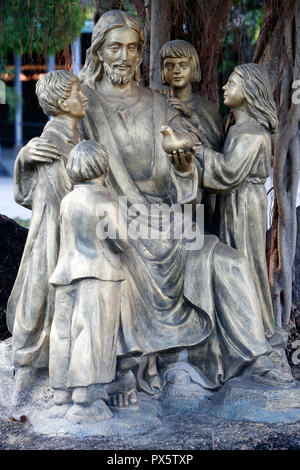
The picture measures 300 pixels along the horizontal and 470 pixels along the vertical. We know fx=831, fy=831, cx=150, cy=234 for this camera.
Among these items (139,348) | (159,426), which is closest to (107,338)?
(139,348)

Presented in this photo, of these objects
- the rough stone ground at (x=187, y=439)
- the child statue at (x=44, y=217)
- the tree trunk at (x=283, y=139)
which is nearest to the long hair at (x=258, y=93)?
the child statue at (x=44, y=217)

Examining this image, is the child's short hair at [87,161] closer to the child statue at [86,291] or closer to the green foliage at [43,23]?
the child statue at [86,291]

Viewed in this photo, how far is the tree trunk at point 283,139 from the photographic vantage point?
498cm

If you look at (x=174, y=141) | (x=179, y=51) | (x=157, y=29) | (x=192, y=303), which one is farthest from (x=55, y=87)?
(x=157, y=29)

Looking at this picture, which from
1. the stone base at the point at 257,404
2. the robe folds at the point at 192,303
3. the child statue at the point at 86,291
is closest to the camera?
the child statue at the point at 86,291

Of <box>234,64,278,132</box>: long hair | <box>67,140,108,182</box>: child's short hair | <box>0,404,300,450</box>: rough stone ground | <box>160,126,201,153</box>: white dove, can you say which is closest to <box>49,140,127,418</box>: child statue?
<box>67,140,108,182</box>: child's short hair

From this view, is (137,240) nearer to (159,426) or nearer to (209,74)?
(159,426)

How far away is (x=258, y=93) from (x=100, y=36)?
2.69 feet

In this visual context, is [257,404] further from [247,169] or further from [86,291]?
[247,169]

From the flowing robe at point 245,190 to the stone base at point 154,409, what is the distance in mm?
513

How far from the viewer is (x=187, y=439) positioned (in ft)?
11.4

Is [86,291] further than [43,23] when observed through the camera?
No

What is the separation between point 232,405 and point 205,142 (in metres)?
1.35

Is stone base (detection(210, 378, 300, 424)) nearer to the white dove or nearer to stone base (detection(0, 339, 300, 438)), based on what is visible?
stone base (detection(0, 339, 300, 438))
